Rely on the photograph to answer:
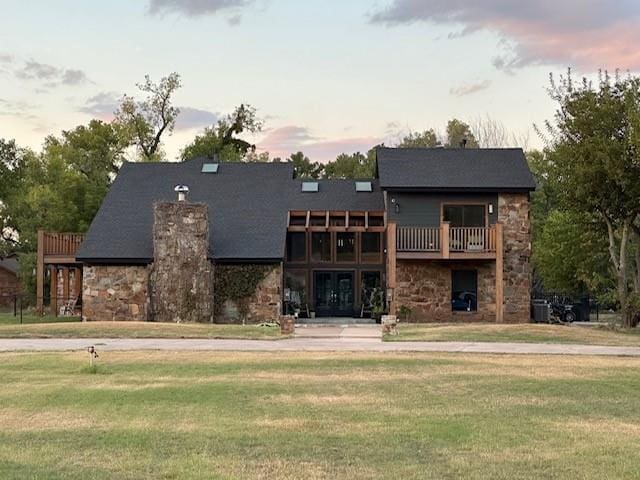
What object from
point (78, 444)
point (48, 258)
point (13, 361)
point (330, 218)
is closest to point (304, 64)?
point (330, 218)

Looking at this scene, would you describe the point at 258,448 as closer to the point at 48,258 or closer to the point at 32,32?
the point at 32,32

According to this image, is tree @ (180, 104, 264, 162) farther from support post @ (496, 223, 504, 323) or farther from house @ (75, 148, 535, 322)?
support post @ (496, 223, 504, 323)

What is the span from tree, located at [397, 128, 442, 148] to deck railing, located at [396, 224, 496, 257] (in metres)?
35.1

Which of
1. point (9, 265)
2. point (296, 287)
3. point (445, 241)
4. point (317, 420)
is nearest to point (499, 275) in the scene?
point (445, 241)

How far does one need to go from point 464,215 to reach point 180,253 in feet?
35.2

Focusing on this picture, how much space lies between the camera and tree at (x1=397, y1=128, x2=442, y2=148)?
6825 centimetres

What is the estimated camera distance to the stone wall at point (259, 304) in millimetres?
32094

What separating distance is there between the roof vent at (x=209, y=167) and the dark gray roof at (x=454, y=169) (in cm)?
688

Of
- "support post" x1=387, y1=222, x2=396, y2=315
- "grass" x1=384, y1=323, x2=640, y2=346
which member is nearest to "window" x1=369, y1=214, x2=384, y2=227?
"support post" x1=387, y1=222, x2=396, y2=315

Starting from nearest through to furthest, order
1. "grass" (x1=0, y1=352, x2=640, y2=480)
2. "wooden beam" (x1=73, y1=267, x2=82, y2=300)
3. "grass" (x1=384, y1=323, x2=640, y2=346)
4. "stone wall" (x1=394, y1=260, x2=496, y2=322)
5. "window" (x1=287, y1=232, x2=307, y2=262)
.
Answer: "grass" (x1=0, y1=352, x2=640, y2=480) < "grass" (x1=384, y1=323, x2=640, y2=346) < "stone wall" (x1=394, y1=260, x2=496, y2=322) < "window" (x1=287, y1=232, x2=307, y2=262) < "wooden beam" (x1=73, y1=267, x2=82, y2=300)

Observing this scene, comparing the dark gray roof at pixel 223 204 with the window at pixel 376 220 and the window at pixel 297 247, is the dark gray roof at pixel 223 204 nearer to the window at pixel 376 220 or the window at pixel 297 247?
the window at pixel 376 220

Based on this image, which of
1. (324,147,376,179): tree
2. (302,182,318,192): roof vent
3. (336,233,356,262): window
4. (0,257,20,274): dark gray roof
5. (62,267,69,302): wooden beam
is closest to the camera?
(336,233,356,262): window

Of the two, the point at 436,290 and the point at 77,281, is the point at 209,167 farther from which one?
the point at 436,290

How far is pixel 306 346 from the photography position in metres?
21.4
